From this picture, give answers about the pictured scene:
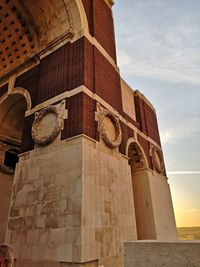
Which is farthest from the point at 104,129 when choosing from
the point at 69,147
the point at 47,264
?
the point at 47,264

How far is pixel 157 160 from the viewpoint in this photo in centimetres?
1778

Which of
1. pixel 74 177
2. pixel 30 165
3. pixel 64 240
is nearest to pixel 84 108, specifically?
pixel 74 177

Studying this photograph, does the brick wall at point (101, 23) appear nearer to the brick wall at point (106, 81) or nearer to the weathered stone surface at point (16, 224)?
the brick wall at point (106, 81)

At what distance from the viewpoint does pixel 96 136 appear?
370 inches

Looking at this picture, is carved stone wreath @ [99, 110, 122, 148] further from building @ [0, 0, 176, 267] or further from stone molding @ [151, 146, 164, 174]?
stone molding @ [151, 146, 164, 174]

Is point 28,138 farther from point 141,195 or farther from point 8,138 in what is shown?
point 141,195

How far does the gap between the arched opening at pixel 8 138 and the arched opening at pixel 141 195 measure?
26.2 ft

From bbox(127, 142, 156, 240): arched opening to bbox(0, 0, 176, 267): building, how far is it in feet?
0.23

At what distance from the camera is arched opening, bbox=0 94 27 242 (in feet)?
42.5

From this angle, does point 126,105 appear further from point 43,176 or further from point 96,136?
point 43,176

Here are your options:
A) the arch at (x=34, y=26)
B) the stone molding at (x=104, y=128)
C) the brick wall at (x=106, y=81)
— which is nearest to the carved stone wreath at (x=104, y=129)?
the stone molding at (x=104, y=128)

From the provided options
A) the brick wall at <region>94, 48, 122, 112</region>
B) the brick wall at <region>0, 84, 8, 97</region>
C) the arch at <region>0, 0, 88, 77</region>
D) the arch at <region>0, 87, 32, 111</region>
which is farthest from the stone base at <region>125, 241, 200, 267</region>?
the brick wall at <region>0, 84, 8, 97</region>

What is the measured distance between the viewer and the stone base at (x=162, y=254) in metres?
3.21

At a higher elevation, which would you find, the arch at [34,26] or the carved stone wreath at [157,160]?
the arch at [34,26]
